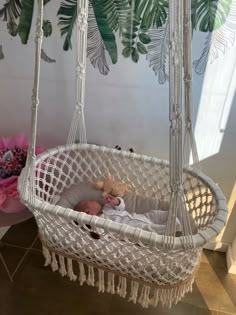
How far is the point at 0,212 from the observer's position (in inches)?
47.5

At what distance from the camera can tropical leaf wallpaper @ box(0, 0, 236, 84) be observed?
3.34ft

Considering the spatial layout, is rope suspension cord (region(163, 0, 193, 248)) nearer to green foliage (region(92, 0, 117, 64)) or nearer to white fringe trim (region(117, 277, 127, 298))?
white fringe trim (region(117, 277, 127, 298))

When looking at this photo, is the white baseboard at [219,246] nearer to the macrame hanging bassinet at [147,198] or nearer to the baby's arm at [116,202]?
the macrame hanging bassinet at [147,198]

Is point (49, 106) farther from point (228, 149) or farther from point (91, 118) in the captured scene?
point (228, 149)

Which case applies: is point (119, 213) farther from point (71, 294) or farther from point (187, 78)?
point (187, 78)

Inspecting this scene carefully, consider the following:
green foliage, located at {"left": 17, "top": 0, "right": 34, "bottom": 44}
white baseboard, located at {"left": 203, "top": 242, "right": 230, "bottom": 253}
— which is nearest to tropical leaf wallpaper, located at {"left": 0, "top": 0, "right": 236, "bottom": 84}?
green foliage, located at {"left": 17, "top": 0, "right": 34, "bottom": 44}

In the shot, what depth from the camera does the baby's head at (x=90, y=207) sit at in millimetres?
1192

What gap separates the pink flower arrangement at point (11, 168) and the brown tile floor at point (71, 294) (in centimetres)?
35

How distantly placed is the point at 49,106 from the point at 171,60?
30.2 inches

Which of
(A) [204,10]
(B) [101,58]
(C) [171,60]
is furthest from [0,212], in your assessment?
(A) [204,10]

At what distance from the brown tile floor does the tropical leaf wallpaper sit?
0.89m

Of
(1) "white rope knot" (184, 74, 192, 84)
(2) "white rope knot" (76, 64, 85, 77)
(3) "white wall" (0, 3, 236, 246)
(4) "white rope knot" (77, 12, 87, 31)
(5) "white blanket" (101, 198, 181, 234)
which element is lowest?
(5) "white blanket" (101, 198, 181, 234)

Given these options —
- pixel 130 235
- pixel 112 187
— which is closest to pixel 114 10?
pixel 112 187

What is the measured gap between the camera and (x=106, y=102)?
124 cm
